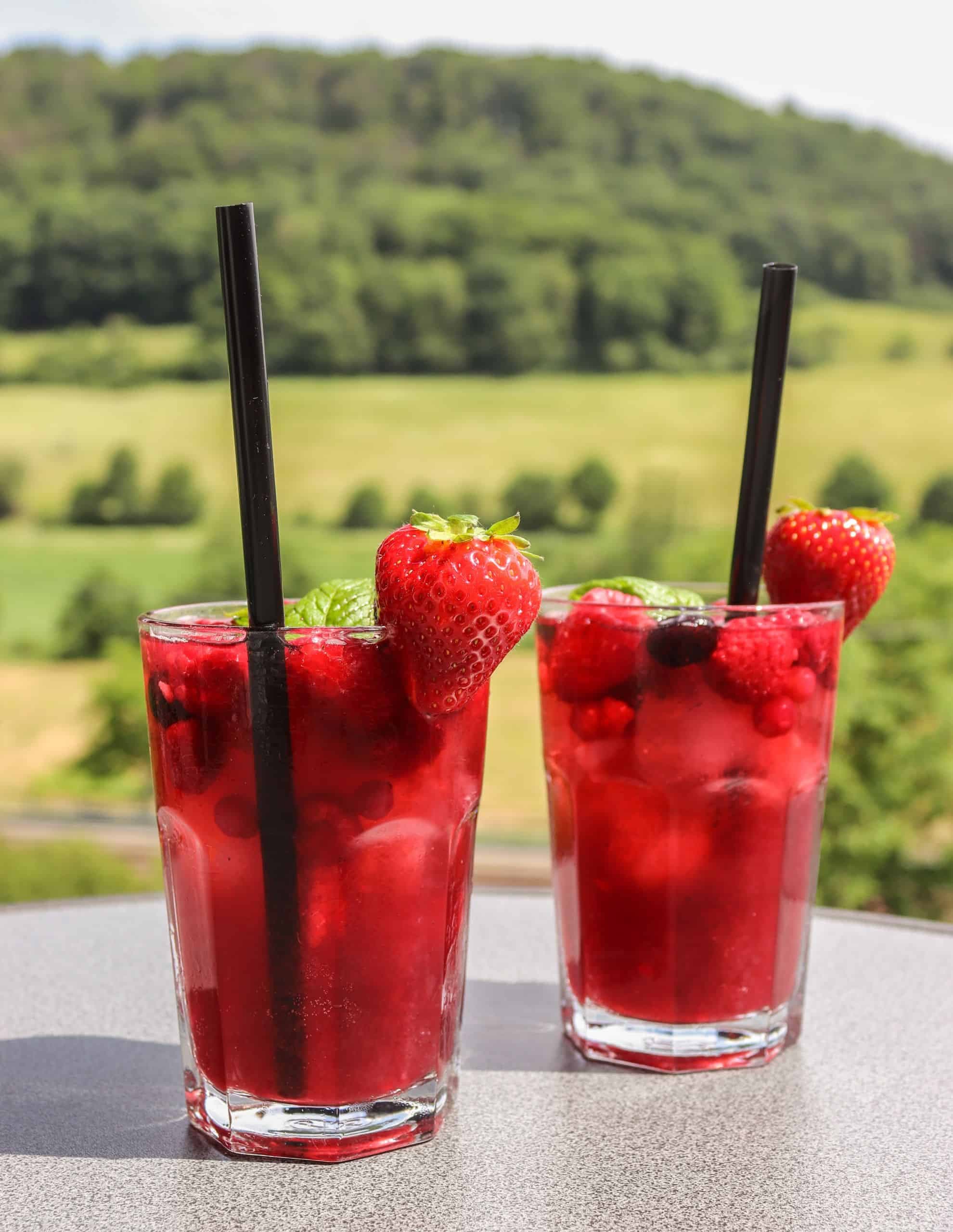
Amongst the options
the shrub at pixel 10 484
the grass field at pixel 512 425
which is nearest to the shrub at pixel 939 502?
the grass field at pixel 512 425

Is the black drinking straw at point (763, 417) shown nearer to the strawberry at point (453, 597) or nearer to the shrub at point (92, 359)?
the strawberry at point (453, 597)

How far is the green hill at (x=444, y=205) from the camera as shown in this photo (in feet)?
54.6

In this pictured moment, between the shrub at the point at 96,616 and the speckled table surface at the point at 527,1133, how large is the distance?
48.2 feet

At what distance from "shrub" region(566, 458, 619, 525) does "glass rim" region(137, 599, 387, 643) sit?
16.3 meters

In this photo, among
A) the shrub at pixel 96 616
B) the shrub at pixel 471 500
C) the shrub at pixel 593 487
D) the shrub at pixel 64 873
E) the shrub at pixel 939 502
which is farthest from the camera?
the shrub at pixel 471 500

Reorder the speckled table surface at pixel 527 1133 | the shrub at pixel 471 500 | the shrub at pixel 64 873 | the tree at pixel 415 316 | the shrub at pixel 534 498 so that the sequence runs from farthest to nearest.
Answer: the shrub at pixel 471 500, the tree at pixel 415 316, the shrub at pixel 534 498, the shrub at pixel 64 873, the speckled table surface at pixel 527 1133

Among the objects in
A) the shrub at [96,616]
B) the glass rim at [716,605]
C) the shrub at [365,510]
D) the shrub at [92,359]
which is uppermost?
the glass rim at [716,605]

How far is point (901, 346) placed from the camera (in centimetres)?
1752

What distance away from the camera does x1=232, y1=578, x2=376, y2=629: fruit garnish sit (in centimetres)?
86

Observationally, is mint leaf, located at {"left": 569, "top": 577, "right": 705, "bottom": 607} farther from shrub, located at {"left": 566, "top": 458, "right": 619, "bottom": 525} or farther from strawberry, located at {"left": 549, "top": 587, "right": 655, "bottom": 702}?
shrub, located at {"left": 566, "top": 458, "right": 619, "bottom": 525}

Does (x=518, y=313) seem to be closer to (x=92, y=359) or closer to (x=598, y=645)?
(x=92, y=359)

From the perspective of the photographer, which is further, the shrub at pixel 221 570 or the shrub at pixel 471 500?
the shrub at pixel 471 500

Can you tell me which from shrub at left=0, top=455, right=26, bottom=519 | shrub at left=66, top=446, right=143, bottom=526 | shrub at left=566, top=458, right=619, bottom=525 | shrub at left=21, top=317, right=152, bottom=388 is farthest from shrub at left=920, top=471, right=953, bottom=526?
shrub at left=0, top=455, right=26, bottom=519

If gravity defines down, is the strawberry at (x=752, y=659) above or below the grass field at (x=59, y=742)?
above
